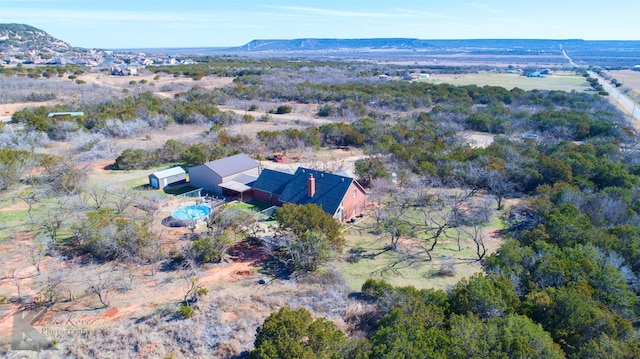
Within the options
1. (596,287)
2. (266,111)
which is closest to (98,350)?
(596,287)

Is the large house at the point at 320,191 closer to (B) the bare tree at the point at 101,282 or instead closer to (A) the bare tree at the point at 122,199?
(A) the bare tree at the point at 122,199

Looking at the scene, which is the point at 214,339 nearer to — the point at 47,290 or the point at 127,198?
the point at 47,290

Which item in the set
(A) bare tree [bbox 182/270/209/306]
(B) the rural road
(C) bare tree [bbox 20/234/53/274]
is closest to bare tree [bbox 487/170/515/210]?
(A) bare tree [bbox 182/270/209/306]

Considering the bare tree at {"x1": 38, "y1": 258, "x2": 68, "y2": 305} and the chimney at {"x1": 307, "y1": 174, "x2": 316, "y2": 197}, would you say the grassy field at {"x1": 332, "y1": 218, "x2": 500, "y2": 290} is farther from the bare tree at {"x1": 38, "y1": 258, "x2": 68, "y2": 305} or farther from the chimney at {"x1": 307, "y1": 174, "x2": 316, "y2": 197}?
the bare tree at {"x1": 38, "y1": 258, "x2": 68, "y2": 305}

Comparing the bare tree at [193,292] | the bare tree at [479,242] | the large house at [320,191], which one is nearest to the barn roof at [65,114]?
the large house at [320,191]

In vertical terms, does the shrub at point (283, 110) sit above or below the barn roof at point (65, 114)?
below
